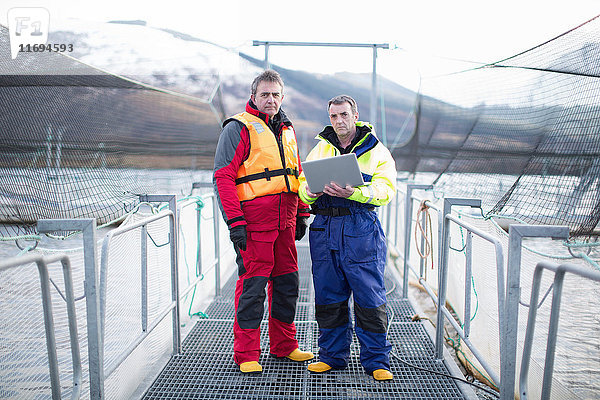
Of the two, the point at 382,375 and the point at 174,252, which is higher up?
the point at 174,252

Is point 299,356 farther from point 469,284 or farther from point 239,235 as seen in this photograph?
point 469,284

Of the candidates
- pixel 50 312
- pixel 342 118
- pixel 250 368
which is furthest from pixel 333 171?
pixel 50 312

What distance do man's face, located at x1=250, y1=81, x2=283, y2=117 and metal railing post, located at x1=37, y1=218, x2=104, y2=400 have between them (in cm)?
121

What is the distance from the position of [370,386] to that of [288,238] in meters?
0.96

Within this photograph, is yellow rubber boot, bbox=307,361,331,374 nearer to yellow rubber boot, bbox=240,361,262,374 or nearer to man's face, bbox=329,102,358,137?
yellow rubber boot, bbox=240,361,262,374

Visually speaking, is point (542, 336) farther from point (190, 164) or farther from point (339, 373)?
point (190, 164)

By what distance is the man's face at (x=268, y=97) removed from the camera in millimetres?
2477

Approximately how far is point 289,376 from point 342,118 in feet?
4.99

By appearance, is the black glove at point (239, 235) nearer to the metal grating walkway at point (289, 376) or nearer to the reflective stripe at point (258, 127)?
the reflective stripe at point (258, 127)

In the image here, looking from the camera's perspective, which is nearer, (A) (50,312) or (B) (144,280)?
(A) (50,312)

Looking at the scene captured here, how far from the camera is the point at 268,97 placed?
2492 mm

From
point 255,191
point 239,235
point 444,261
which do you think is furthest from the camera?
point 444,261

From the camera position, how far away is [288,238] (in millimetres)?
2615

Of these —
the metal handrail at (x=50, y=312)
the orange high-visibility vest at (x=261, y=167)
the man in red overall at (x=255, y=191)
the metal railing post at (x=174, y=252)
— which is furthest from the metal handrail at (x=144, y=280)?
the orange high-visibility vest at (x=261, y=167)
